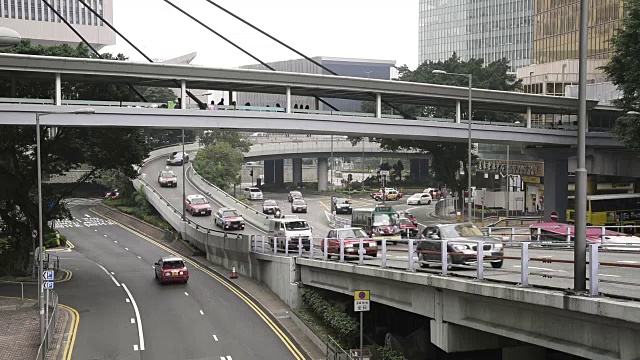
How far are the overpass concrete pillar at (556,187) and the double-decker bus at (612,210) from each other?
6.77 metres

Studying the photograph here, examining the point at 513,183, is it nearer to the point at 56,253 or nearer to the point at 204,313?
the point at 56,253

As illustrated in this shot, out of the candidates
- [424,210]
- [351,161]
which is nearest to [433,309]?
[424,210]

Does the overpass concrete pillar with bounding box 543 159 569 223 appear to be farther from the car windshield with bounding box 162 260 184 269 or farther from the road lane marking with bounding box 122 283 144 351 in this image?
the road lane marking with bounding box 122 283 144 351

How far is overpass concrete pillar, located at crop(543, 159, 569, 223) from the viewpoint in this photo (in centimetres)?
5578

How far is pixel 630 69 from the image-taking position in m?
43.4

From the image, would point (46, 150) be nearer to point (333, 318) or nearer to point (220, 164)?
point (333, 318)

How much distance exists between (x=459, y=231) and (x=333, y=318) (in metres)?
8.01

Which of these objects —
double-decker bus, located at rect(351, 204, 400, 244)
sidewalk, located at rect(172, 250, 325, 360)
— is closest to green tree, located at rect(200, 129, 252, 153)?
double-decker bus, located at rect(351, 204, 400, 244)

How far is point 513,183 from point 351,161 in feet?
353

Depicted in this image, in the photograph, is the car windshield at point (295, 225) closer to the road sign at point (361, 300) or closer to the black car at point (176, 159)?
the road sign at point (361, 300)

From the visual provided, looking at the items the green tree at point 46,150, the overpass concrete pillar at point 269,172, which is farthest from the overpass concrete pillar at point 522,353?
the overpass concrete pillar at point 269,172

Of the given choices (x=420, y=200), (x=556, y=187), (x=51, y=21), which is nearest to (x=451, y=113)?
(x=420, y=200)

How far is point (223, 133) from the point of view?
108 metres

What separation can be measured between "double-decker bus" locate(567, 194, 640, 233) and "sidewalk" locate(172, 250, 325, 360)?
2116 cm
